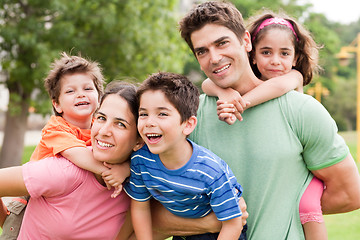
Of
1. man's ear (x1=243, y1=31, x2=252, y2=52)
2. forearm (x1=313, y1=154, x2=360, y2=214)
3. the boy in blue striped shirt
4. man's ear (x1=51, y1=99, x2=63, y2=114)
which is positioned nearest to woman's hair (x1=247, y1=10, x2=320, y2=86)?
man's ear (x1=243, y1=31, x2=252, y2=52)

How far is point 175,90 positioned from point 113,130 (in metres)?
0.46

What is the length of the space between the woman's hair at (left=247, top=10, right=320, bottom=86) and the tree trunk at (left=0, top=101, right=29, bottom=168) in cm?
1439

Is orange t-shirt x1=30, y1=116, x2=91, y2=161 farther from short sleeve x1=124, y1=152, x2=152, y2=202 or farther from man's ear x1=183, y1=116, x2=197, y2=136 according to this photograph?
man's ear x1=183, y1=116, x2=197, y2=136

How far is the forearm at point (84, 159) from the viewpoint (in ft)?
9.74

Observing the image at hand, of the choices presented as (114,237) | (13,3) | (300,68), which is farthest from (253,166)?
(13,3)

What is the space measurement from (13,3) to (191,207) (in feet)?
46.1

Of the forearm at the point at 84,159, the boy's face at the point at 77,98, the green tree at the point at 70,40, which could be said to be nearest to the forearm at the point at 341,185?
the forearm at the point at 84,159

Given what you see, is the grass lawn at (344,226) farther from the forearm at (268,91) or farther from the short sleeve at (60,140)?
the short sleeve at (60,140)

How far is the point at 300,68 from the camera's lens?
3.93m

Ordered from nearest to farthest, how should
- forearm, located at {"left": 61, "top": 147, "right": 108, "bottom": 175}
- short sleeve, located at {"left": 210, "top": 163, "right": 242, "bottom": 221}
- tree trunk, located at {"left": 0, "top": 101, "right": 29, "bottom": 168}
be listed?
short sleeve, located at {"left": 210, "top": 163, "right": 242, "bottom": 221}, forearm, located at {"left": 61, "top": 147, "right": 108, "bottom": 175}, tree trunk, located at {"left": 0, "top": 101, "right": 29, "bottom": 168}

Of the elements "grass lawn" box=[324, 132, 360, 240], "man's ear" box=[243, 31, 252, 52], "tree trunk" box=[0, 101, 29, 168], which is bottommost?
"grass lawn" box=[324, 132, 360, 240]

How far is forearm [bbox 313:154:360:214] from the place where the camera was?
290cm

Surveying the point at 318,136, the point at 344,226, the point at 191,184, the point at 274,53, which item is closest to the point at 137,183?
the point at 191,184

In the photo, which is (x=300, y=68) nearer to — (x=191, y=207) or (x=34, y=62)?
(x=191, y=207)
